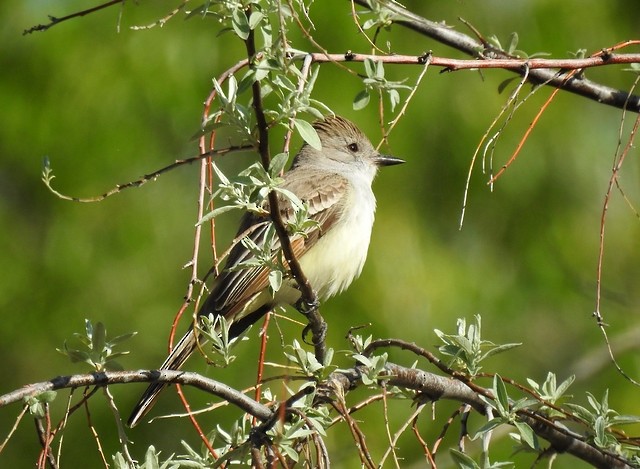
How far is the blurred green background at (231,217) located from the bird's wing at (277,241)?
45cm

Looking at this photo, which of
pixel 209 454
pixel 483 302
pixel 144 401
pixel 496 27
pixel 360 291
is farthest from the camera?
pixel 496 27

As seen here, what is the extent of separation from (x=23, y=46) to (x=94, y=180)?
2.95 ft

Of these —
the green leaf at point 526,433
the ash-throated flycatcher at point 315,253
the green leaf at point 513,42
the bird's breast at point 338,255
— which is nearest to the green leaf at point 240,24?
the green leaf at point 526,433

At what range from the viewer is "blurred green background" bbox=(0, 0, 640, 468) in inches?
203

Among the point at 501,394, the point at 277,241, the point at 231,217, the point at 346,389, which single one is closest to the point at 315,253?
the point at 277,241

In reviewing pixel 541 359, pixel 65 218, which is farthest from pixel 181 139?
pixel 541 359

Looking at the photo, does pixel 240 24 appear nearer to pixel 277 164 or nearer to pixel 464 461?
pixel 277 164

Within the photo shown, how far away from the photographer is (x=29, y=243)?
5527 mm

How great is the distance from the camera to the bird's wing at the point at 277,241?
4.20 meters

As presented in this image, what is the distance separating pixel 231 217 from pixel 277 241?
1.55 meters

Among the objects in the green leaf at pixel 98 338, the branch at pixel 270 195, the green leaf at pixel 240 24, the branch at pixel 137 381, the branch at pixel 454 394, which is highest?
the green leaf at pixel 240 24

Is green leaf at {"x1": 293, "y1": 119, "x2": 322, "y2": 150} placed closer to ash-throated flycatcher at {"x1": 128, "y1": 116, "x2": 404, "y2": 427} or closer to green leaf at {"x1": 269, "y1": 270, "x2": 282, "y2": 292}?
green leaf at {"x1": 269, "y1": 270, "x2": 282, "y2": 292}

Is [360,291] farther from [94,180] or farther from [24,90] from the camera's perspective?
[24,90]

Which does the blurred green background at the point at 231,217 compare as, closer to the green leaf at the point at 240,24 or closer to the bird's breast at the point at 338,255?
the bird's breast at the point at 338,255
